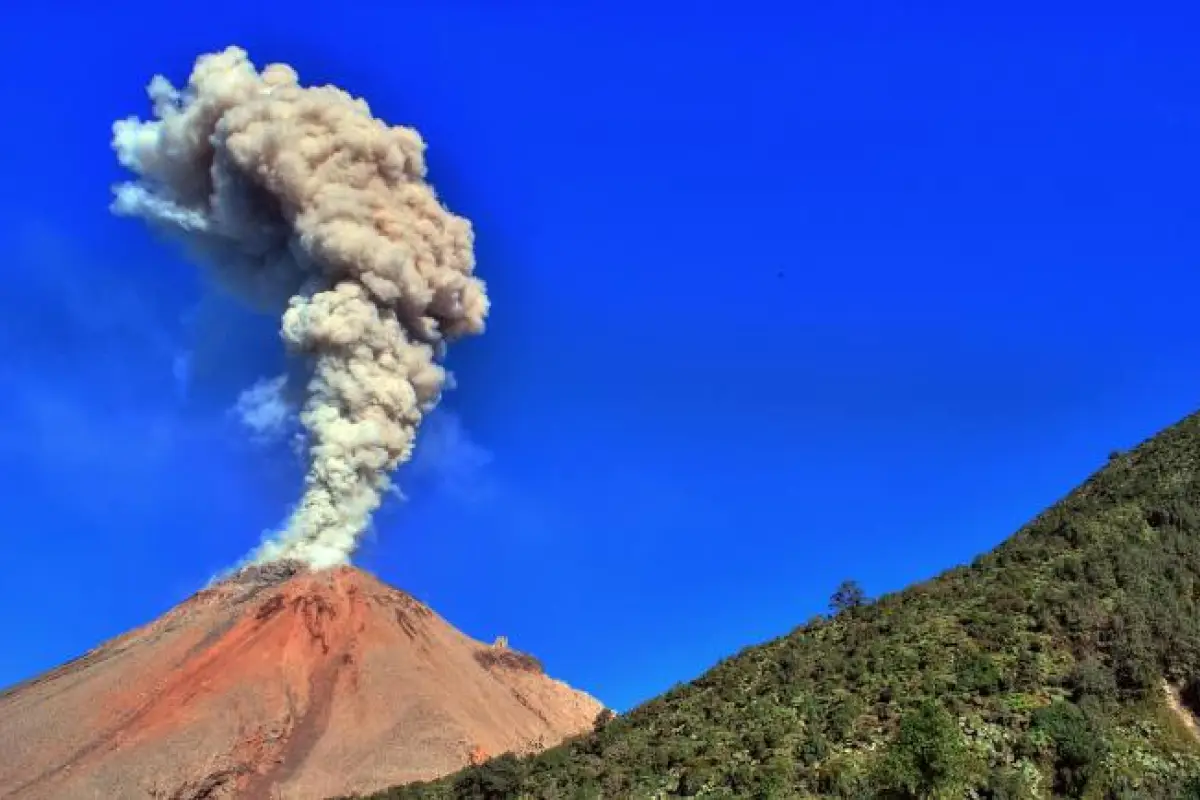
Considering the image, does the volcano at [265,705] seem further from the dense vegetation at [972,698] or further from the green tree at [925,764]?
the green tree at [925,764]

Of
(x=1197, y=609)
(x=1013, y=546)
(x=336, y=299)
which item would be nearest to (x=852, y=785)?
(x=1197, y=609)

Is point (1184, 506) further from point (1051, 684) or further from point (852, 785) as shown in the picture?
point (852, 785)

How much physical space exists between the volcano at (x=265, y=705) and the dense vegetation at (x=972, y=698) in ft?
56.4

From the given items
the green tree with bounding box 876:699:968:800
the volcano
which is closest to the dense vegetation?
the green tree with bounding box 876:699:968:800

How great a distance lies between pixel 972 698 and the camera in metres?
22.1

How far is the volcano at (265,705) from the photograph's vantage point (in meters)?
44.9

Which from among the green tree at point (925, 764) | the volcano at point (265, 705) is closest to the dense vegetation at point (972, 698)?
the green tree at point (925, 764)

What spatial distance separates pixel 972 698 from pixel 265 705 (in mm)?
37875

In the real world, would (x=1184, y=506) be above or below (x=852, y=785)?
above

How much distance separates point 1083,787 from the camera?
18.9 meters

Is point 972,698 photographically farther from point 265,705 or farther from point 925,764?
point 265,705

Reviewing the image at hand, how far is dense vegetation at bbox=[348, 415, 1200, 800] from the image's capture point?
1948 centimetres

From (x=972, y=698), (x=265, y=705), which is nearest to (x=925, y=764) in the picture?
(x=972, y=698)

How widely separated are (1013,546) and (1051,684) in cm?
1008
